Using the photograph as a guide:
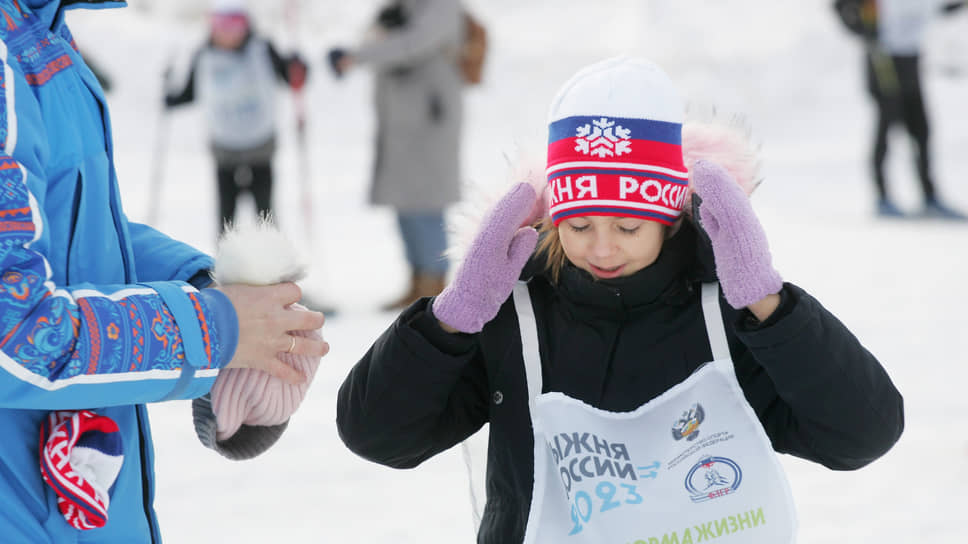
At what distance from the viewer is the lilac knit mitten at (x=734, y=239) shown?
1.61m

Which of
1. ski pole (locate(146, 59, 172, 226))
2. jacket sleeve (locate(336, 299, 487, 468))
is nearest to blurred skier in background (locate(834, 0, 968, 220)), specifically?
ski pole (locate(146, 59, 172, 226))

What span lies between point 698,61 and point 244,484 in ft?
42.4

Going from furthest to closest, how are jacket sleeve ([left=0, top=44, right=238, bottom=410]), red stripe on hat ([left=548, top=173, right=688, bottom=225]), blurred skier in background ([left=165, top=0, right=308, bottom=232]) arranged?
blurred skier in background ([left=165, top=0, right=308, bottom=232]) → red stripe on hat ([left=548, top=173, right=688, bottom=225]) → jacket sleeve ([left=0, top=44, right=238, bottom=410])

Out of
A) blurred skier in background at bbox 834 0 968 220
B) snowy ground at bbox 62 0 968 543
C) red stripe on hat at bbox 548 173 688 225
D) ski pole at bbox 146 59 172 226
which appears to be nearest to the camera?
red stripe on hat at bbox 548 173 688 225

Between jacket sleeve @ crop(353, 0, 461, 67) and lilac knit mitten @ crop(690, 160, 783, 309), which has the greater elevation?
jacket sleeve @ crop(353, 0, 461, 67)

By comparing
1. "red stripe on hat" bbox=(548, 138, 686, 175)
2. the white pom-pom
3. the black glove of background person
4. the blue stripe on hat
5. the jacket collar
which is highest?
the black glove of background person

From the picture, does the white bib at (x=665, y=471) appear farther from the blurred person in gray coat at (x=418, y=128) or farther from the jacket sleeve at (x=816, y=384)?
the blurred person in gray coat at (x=418, y=128)

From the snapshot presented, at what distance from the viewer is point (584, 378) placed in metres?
1.79

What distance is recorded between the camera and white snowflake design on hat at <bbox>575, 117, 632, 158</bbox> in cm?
181

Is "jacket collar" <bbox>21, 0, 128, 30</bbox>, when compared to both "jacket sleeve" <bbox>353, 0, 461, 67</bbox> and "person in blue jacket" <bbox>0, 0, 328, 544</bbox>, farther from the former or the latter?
"jacket sleeve" <bbox>353, 0, 461, 67</bbox>

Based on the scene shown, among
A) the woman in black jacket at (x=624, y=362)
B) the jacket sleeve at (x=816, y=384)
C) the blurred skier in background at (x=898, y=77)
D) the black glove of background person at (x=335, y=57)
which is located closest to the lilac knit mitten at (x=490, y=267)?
the woman in black jacket at (x=624, y=362)

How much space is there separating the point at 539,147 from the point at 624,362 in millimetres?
455

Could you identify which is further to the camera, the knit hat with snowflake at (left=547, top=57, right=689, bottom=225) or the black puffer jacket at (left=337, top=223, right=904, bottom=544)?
the knit hat with snowflake at (left=547, top=57, right=689, bottom=225)

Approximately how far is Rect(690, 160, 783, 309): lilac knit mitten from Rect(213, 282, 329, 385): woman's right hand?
570 mm
